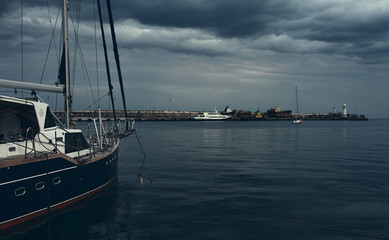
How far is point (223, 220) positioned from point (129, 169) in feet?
50.2

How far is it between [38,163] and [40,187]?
975mm

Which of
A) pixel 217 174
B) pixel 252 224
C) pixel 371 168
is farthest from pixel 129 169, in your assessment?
pixel 371 168

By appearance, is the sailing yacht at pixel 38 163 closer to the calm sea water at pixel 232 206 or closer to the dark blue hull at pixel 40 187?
the dark blue hull at pixel 40 187

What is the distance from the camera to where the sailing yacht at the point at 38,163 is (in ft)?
Result: 35.1

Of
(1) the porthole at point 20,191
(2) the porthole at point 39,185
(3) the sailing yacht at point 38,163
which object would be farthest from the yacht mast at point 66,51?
(1) the porthole at point 20,191

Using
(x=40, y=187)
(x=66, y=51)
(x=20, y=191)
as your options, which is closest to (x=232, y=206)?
(x=40, y=187)

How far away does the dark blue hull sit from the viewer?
1045cm

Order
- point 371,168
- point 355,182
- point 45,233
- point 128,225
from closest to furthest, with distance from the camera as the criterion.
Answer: point 45,233
point 128,225
point 355,182
point 371,168

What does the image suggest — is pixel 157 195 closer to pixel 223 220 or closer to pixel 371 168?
pixel 223 220

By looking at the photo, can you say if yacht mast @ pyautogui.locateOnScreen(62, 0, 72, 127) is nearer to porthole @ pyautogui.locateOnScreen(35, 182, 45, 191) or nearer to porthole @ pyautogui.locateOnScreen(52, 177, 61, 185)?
porthole @ pyautogui.locateOnScreen(52, 177, 61, 185)

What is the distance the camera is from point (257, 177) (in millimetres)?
22609

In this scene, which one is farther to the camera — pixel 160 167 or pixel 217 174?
pixel 160 167

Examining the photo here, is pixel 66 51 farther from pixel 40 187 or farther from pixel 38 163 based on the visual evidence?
pixel 40 187

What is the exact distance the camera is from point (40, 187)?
→ 1166 centimetres
